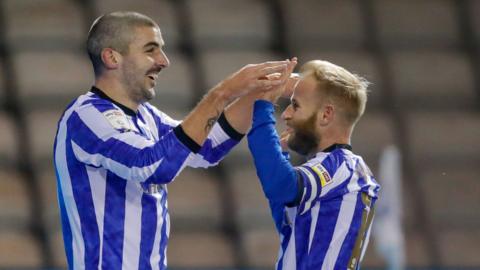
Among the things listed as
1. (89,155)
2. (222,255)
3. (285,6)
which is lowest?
(222,255)

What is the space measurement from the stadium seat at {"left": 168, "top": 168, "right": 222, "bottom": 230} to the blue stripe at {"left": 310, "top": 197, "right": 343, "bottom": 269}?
3862mm

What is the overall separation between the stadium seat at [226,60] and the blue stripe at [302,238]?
4.50m

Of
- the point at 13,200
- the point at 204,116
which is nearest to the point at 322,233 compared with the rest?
the point at 204,116

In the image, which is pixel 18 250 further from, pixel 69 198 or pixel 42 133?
pixel 69 198

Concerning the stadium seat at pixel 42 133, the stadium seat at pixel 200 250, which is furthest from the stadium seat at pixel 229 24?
the stadium seat at pixel 200 250

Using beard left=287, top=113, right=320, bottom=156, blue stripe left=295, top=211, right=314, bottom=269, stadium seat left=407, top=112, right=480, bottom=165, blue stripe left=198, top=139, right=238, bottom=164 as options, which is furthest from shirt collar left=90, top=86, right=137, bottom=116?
stadium seat left=407, top=112, right=480, bottom=165

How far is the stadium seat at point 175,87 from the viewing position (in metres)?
7.67

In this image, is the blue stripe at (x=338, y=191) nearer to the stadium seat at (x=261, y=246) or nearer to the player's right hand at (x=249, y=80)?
the player's right hand at (x=249, y=80)

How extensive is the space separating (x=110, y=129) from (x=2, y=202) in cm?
406

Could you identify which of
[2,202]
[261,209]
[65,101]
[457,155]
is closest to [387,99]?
[457,155]

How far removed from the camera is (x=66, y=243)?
11.3 feet

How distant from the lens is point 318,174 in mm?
3320

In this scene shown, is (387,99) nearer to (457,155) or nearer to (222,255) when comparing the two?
(457,155)

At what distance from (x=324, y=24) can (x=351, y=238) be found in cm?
484
